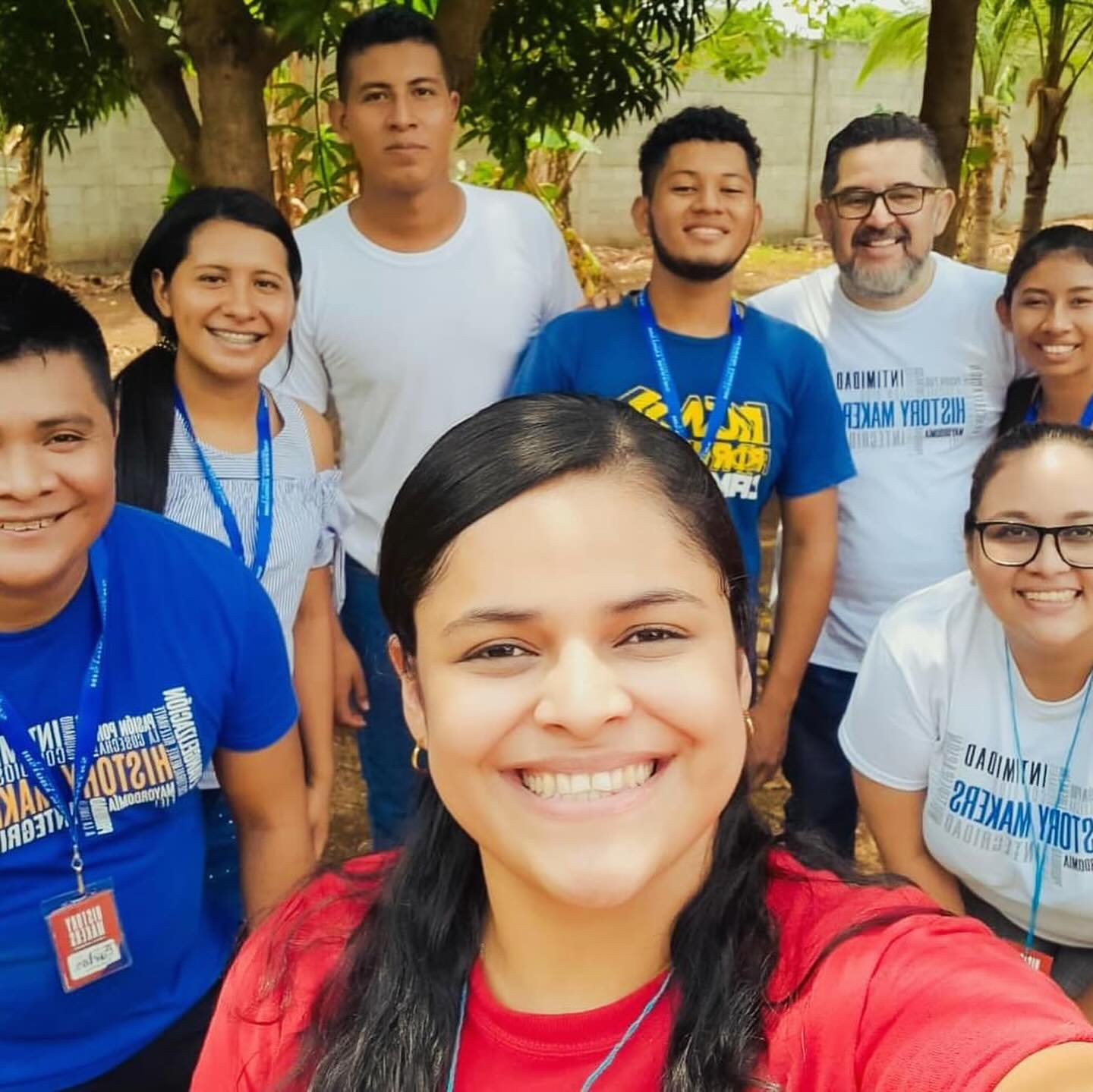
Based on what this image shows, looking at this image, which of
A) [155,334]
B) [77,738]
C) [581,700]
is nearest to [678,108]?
[155,334]

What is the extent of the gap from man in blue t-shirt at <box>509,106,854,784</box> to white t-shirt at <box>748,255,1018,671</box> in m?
0.15

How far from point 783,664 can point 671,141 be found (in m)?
1.26

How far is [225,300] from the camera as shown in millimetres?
2459

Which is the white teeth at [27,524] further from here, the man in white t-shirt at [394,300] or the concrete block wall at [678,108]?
the concrete block wall at [678,108]

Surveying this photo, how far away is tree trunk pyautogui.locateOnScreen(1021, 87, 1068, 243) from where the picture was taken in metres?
7.14

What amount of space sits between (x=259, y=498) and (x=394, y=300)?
68cm

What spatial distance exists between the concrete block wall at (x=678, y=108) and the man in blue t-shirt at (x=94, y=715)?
12.3 meters

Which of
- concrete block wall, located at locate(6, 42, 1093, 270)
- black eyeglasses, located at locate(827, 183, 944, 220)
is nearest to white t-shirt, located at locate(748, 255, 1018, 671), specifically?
black eyeglasses, located at locate(827, 183, 944, 220)

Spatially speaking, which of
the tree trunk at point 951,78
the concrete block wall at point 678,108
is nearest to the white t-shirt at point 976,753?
the tree trunk at point 951,78

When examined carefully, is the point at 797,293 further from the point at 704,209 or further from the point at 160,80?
the point at 160,80

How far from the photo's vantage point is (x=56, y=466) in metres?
1.76

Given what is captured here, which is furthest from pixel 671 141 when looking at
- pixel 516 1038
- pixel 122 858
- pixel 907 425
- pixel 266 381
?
pixel 516 1038

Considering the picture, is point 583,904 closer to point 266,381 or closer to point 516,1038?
point 516,1038

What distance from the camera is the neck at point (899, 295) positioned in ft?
9.91
